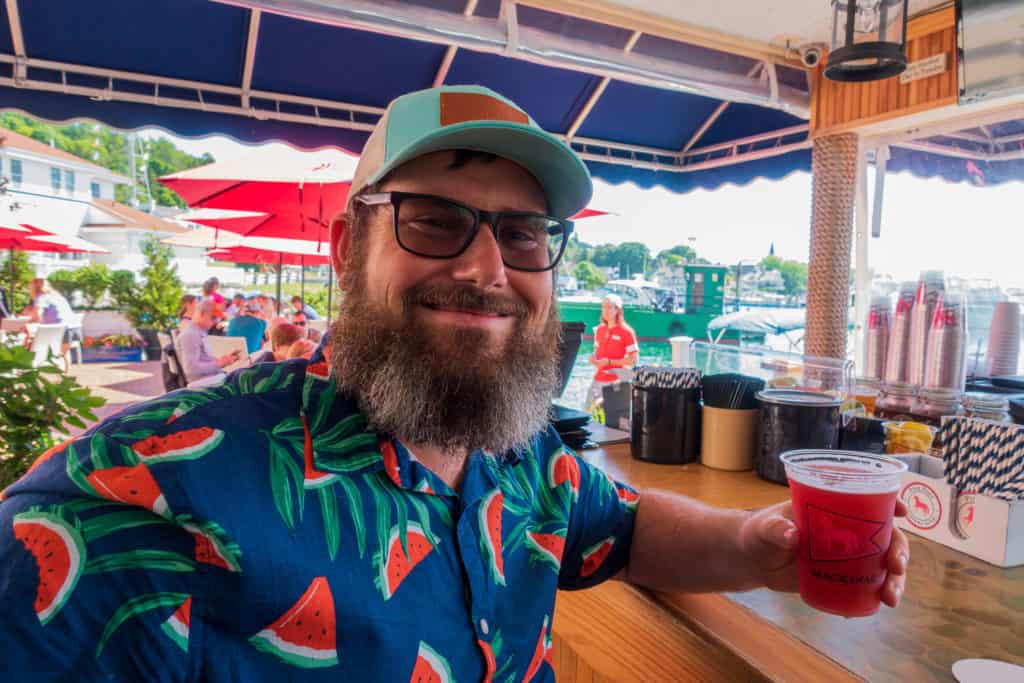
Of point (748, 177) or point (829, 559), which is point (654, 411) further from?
point (748, 177)

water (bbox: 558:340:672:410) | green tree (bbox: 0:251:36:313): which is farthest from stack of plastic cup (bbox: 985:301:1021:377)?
green tree (bbox: 0:251:36:313)

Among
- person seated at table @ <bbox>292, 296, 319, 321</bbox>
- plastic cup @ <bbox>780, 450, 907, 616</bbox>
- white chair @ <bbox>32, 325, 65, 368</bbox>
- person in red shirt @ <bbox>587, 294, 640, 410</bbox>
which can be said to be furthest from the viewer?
person seated at table @ <bbox>292, 296, 319, 321</bbox>

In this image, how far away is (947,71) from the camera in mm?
4285

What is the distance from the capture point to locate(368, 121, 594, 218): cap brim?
1041 mm

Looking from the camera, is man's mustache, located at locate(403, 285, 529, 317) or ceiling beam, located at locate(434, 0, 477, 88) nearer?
man's mustache, located at locate(403, 285, 529, 317)

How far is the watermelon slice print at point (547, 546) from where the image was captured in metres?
1.14

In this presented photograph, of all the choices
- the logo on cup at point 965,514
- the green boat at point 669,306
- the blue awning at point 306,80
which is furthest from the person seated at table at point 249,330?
the green boat at point 669,306

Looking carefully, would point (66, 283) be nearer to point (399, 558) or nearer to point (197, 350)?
point (197, 350)

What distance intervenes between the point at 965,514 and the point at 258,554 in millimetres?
1319

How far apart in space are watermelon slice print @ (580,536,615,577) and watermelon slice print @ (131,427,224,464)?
0.75 metres

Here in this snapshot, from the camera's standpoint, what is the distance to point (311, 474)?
2.88ft

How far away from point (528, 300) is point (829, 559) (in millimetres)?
625

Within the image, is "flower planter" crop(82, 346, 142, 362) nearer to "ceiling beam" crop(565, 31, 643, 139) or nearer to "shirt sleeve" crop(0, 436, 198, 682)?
"ceiling beam" crop(565, 31, 643, 139)

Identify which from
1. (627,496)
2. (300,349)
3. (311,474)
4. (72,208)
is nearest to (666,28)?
(300,349)
